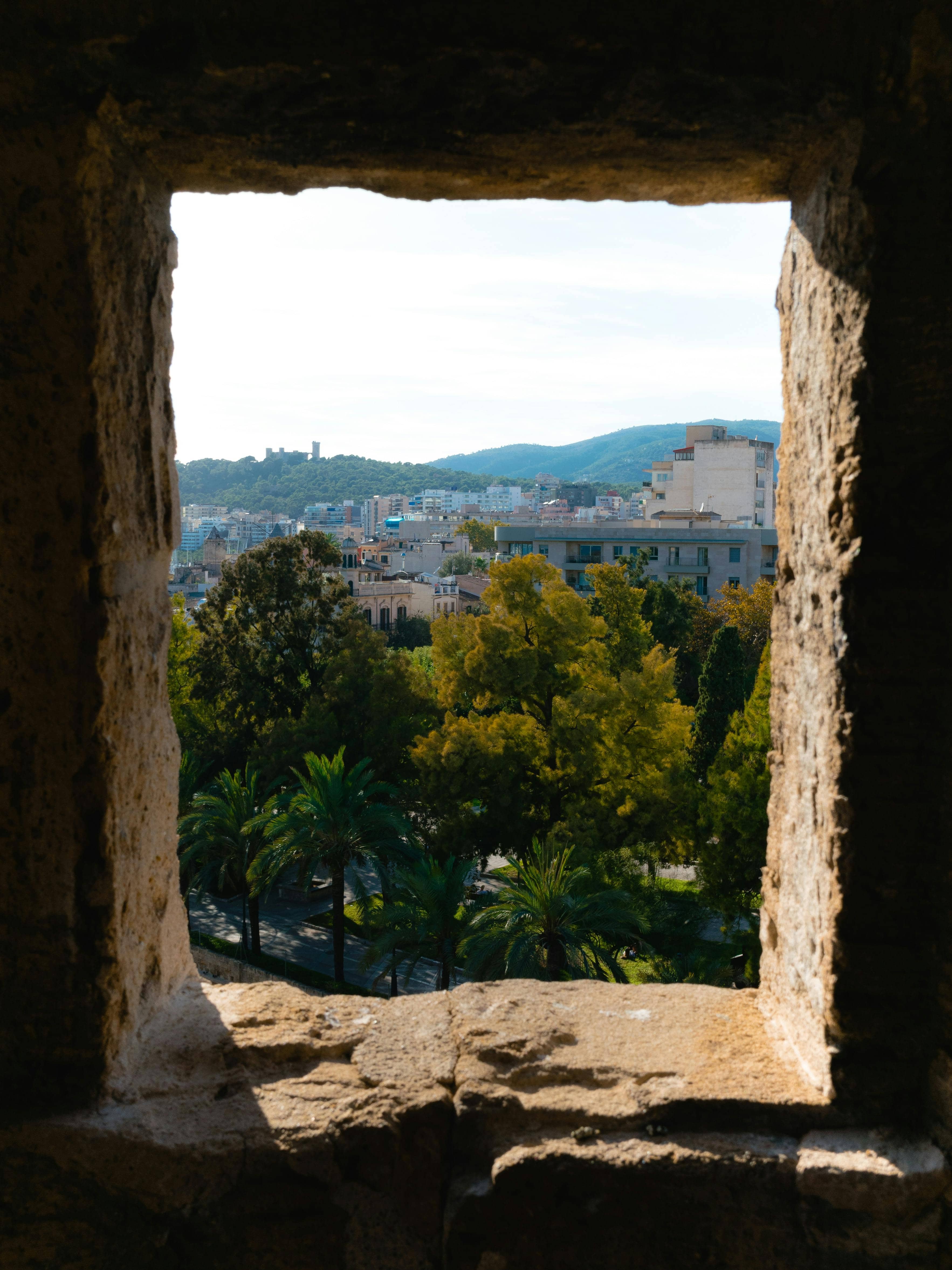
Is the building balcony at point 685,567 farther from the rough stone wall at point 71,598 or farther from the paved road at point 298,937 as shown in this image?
the rough stone wall at point 71,598

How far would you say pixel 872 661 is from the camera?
1.89 m

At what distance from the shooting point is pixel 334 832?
14.4m

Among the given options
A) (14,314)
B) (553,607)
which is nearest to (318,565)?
(553,607)

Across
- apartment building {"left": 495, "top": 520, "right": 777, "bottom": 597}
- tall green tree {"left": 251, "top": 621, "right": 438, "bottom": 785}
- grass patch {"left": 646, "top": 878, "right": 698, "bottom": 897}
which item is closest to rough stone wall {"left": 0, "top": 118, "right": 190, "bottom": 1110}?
grass patch {"left": 646, "top": 878, "right": 698, "bottom": 897}

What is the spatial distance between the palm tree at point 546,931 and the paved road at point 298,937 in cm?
300

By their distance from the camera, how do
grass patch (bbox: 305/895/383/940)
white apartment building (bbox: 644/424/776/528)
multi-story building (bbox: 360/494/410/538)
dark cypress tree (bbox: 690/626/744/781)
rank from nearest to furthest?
grass patch (bbox: 305/895/383/940) < dark cypress tree (bbox: 690/626/744/781) < white apartment building (bbox: 644/424/776/528) < multi-story building (bbox: 360/494/410/538)

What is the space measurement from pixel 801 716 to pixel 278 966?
1621cm

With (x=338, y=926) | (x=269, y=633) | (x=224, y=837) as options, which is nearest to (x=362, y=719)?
(x=269, y=633)

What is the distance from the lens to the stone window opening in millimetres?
1837

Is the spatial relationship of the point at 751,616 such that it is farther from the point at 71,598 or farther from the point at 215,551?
the point at 215,551

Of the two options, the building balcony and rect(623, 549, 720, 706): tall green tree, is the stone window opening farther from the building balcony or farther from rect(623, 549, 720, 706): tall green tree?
the building balcony

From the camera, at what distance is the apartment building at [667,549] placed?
38312 mm

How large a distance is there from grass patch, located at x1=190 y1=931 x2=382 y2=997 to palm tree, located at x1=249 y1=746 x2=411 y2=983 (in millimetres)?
438

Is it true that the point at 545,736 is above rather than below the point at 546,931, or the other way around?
above
